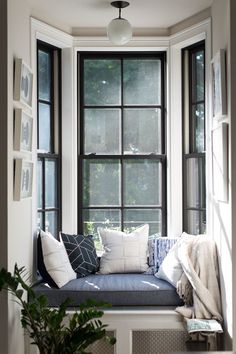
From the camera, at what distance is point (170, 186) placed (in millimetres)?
4754

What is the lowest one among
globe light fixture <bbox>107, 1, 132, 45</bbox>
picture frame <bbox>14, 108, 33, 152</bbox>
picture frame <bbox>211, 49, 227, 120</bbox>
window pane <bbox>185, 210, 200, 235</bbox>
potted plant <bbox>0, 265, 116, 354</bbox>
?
potted plant <bbox>0, 265, 116, 354</bbox>

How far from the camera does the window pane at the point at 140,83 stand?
16.0 feet

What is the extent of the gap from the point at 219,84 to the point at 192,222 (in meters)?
1.39

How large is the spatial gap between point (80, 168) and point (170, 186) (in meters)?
0.81

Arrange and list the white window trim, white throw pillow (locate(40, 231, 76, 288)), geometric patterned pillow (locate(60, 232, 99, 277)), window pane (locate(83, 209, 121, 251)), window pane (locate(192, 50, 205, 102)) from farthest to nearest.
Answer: window pane (locate(83, 209, 121, 251))
the white window trim
window pane (locate(192, 50, 205, 102))
geometric patterned pillow (locate(60, 232, 99, 277))
white throw pillow (locate(40, 231, 76, 288))

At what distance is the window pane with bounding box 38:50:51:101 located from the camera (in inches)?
179

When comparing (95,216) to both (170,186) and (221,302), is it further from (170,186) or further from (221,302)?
(221,302)

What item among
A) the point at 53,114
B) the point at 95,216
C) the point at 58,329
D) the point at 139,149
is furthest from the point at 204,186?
the point at 58,329

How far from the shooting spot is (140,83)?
488 cm

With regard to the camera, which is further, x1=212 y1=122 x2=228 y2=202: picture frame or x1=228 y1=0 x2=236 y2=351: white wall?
x1=212 y1=122 x2=228 y2=202: picture frame


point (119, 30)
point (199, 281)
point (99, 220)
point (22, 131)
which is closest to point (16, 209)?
point (22, 131)

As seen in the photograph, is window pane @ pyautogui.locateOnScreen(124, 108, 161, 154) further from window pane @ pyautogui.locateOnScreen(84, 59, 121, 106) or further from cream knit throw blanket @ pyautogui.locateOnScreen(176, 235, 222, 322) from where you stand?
cream knit throw blanket @ pyautogui.locateOnScreen(176, 235, 222, 322)

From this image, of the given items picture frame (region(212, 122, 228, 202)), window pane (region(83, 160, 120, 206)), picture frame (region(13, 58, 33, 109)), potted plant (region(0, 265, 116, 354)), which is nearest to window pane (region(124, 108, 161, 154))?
window pane (region(83, 160, 120, 206))

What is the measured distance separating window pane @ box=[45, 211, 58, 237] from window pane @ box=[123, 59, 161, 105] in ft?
3.87
